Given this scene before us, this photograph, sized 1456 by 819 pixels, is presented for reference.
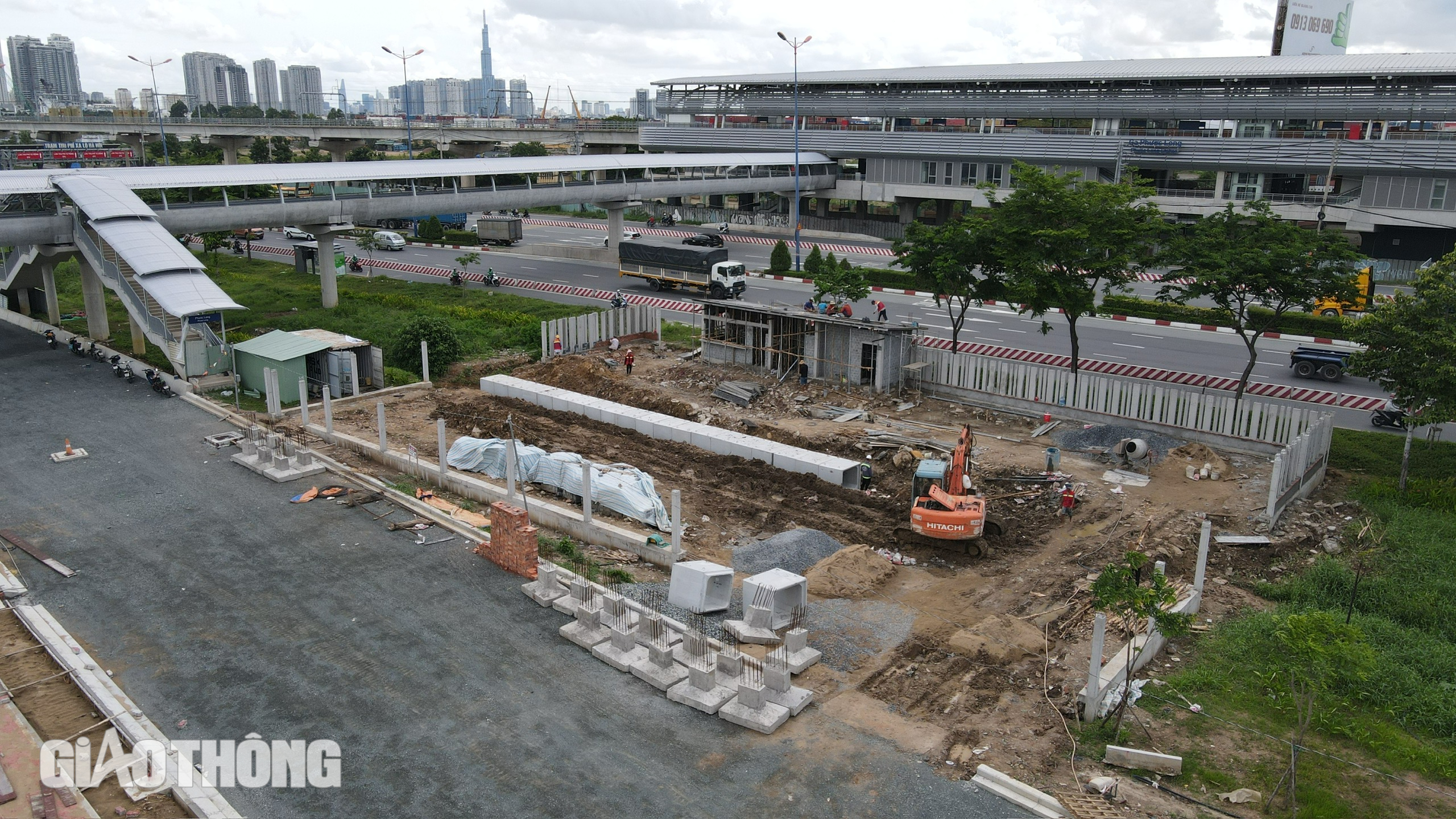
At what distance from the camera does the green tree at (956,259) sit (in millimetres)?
34875

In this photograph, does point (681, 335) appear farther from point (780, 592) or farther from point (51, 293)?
point (780, 592)

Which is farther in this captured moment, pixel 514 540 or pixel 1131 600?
pixel 514 540

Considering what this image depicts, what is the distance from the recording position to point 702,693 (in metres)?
16.1

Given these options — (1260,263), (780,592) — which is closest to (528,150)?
(1260,263)

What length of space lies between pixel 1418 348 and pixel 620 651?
2110 centimetres

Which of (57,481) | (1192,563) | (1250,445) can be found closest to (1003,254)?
(1250,445)

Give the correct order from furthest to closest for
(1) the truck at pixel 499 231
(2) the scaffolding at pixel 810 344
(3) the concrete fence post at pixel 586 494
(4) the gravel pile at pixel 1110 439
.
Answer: (1) the truck at pixel 499 231
(2) the scaffolding at pixel 810 344
(4) the gravel pile at pixel 1110 439
(3) the concrete fence post at pixel 586 494

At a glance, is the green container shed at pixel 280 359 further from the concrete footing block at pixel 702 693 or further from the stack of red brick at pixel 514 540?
the concrete footing block at pixel 702 693

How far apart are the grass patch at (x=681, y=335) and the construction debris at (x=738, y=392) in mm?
6687

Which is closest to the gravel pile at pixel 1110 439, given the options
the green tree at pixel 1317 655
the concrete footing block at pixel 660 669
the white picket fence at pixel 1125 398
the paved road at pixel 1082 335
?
the white picket fence at pixel 1125 398

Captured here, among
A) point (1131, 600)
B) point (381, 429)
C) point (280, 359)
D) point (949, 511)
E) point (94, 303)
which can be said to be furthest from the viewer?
point (94, 303)

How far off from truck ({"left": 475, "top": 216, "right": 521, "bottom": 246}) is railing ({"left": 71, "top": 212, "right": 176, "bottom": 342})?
1344 inches

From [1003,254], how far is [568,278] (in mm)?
31122

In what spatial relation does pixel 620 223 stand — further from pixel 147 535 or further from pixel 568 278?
pixel 147 535
